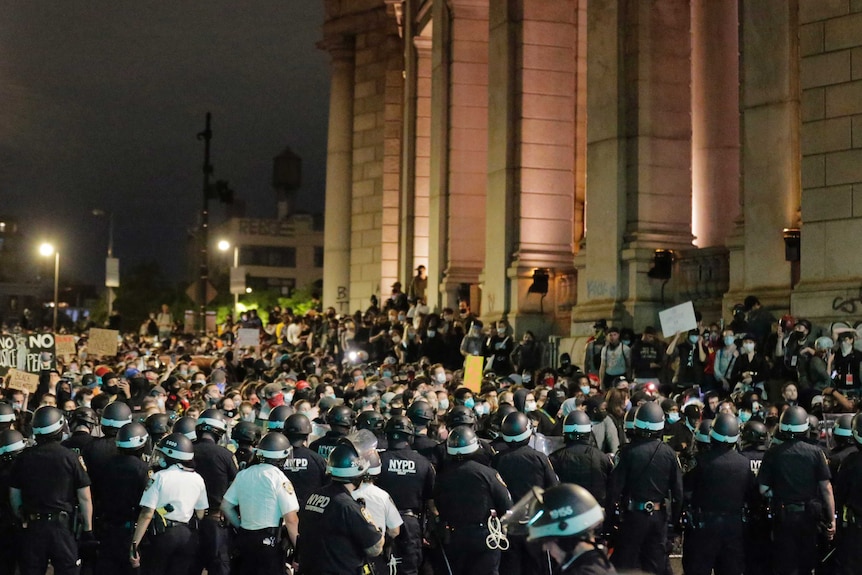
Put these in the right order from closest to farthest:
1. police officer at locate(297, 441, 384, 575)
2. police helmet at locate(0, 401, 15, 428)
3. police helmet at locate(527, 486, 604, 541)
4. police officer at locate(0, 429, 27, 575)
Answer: police helmet at locate(527, 486, 604, 541) → police officer at locate(297, 441, 384, 575) → police officer at locate(0, 429, 27, 575) → police helmet at locate(0, 401, 15, 428)

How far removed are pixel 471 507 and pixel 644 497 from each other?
5.80 feet

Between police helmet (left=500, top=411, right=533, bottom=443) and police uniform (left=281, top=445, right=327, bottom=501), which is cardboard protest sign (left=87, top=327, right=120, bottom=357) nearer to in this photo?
police uniform (left=281, top=445, right=327, bottom=501)

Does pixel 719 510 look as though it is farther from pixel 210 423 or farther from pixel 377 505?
pixel 210 423

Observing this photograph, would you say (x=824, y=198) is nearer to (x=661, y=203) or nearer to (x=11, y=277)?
(x=661, y=203)

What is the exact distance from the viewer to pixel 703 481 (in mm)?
12305

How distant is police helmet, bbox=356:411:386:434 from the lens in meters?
13.7

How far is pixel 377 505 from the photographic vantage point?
998cm

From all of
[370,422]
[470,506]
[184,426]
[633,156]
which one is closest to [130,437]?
[184,426]

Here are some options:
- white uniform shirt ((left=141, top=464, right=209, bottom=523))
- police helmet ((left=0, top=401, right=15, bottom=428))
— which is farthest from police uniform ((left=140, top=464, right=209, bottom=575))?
police helmet ((left=0, top=401, right=15, bottom=428))

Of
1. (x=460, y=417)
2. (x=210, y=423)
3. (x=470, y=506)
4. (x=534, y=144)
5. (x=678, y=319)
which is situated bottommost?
(x=470, y=506)

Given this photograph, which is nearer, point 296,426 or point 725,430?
point 725,430

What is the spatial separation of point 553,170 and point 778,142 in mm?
10393

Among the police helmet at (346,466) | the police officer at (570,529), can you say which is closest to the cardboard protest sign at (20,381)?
the police helmet at (346,466)

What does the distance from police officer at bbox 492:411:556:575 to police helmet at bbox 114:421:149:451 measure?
331 cm
